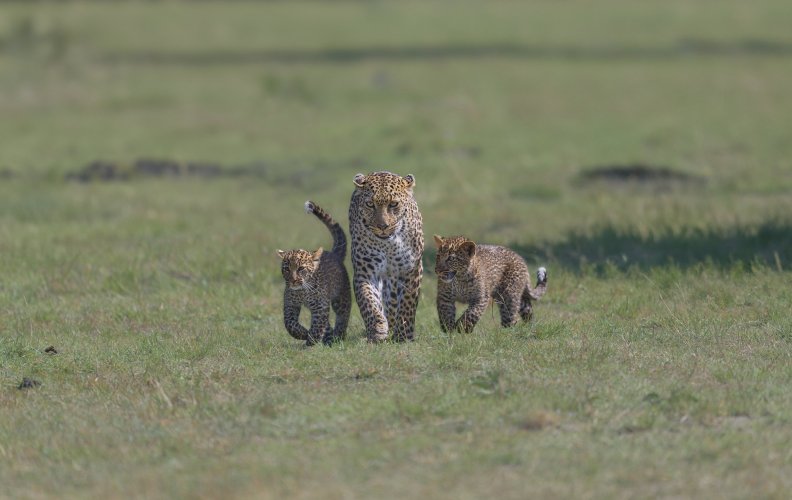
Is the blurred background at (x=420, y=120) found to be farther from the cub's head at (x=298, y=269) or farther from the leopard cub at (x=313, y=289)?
the cub's head at (x=298, y=269)

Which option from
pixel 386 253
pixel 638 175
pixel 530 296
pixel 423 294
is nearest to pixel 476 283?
pixel 386 253

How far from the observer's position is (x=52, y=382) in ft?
34.6

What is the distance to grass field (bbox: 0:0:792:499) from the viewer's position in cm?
825

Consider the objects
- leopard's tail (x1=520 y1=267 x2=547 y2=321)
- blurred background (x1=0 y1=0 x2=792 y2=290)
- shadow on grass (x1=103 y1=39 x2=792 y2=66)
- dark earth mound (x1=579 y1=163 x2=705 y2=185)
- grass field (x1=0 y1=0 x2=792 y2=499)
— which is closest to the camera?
grass field (x1=0 y1=0 x2=792 y2=499)

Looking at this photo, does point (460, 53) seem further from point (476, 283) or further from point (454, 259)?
point (454, 259)

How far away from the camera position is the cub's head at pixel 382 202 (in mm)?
10859

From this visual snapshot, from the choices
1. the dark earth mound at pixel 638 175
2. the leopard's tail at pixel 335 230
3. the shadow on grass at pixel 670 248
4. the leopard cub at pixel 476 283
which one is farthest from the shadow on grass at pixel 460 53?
the leopard cub at pixel 476 283

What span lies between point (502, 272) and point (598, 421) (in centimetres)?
→ 329

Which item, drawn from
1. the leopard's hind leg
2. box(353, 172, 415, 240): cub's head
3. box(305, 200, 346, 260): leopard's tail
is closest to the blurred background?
box(305, 200, 346, 260): leopard's tail

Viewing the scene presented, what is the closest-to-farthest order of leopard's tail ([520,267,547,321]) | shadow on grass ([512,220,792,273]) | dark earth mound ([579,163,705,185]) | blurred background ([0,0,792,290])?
leopard's tail ([520,267,547,321]) < shadow on grass ([512,220,792,273]) < blurred background ([0,0,792,290]) < dark earth mound ([579,163,705,185])

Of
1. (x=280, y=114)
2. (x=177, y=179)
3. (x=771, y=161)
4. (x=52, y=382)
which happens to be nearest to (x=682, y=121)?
(x=771, y=161)

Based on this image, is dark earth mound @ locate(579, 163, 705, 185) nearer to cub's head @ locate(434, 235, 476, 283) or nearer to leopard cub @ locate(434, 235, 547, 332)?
leopard cub @ locate(434, 235, 547, 332)

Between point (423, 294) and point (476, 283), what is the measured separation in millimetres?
2347

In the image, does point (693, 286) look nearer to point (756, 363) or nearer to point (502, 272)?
point (502, 272)
